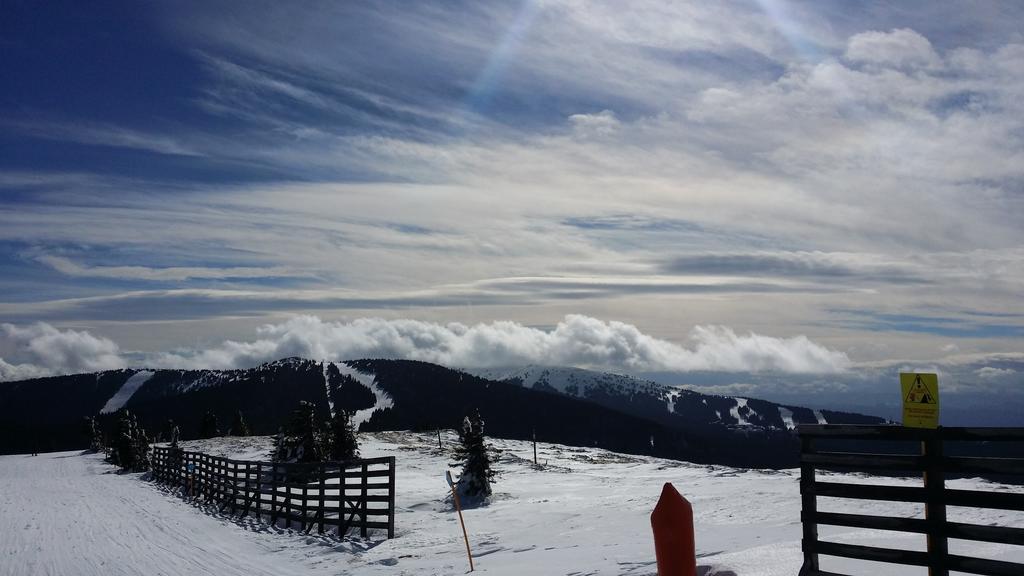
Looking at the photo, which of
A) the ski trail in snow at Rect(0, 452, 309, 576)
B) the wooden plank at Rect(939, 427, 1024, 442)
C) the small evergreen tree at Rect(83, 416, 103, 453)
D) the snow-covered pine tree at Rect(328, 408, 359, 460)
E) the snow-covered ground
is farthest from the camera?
the small evergreen tree at Rect(83, 416, 103, 453)

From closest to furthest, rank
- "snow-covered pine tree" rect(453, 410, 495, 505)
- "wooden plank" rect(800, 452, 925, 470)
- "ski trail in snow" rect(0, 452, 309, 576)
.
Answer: "wooden plank" rect(800, 452, 925, 470)
"ski trail in snow" rect(0, 452, 309, 576)
"snow-covered pine tree" rect(453, 410, 495, 505)

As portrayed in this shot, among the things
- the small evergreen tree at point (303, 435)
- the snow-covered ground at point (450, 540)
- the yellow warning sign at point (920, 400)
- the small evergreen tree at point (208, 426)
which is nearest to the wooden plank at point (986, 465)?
the yellow warning sign at point (920, 400)

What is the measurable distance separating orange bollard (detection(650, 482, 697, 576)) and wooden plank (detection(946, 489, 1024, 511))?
10.4 ft

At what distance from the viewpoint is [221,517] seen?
75.8 feet

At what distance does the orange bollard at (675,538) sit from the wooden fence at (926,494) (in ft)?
8.03

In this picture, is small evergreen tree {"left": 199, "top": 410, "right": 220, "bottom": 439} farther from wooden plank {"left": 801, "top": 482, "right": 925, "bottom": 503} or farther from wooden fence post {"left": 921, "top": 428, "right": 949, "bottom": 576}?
wooden fence post {"left": 921, "top": 428, "right": 949, "bottom": 576}

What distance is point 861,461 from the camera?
310 inches

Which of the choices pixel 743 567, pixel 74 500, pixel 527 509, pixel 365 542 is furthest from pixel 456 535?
pixel 74 500

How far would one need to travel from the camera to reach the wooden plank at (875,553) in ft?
23.3

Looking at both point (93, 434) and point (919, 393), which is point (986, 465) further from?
point (93, 434)

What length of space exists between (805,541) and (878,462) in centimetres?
122

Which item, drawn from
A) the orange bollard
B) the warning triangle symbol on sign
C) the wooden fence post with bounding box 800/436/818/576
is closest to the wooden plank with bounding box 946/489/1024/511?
the warning triangle symbol on sign

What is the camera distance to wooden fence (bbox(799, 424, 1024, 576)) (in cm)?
661

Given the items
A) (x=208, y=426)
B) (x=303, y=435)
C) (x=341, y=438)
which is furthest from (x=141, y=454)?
(x=208, y=426)
